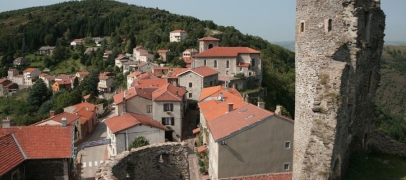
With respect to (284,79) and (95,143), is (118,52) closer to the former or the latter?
(284,79)

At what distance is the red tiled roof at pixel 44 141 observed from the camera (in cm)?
1852

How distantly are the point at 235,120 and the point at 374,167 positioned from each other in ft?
43.5

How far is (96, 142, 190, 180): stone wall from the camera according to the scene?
11.3 meters

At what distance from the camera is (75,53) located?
446 feet

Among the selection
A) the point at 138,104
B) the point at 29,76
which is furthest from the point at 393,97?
the point at 29,76

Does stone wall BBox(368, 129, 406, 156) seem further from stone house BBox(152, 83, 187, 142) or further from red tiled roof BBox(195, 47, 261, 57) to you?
red tiled roof BBox(195, 47, 261, 57)

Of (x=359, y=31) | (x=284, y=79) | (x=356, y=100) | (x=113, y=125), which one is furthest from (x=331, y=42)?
(x=284, y=79)

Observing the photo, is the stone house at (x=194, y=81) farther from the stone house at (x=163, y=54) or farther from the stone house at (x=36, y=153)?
the stone house at (x=163, y=54)

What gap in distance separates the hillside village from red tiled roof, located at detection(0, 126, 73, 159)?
71 millimetres

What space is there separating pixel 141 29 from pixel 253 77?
9493cm

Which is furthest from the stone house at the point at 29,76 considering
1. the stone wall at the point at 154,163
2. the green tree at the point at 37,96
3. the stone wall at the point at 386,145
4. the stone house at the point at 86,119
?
the stone wall at the point at 386,145

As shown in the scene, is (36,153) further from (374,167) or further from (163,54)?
(163,54)

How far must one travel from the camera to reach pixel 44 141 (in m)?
19.3

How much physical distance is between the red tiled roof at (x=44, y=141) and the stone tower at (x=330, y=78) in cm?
1327
